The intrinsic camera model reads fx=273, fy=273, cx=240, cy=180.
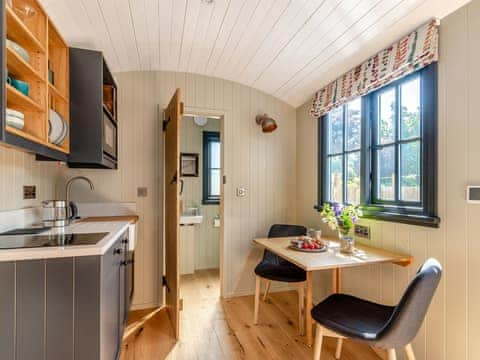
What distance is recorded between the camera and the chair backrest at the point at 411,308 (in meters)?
1.22

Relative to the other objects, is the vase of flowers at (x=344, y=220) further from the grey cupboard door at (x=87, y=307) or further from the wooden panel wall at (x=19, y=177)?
the wooden panel wall at (x=19, y=177)

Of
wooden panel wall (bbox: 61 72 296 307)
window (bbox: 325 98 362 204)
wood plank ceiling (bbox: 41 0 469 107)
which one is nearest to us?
wood plank ceiling (bbox: 41 0 469 107)

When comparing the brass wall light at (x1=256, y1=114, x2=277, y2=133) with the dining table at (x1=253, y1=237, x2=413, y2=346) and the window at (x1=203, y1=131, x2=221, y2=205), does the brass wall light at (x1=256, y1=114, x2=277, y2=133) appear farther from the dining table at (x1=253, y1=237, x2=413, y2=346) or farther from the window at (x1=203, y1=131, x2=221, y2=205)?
the dining table at (x1=253, y1=237, x2=413, y2=346)

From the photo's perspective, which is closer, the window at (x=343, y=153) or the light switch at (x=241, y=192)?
the window at (x=343, y=153)

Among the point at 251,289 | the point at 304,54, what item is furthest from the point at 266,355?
the point at 304,54

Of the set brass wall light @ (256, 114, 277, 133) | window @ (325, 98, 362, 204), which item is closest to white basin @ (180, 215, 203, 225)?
brass wall light @ (256, 114, 277, 133)

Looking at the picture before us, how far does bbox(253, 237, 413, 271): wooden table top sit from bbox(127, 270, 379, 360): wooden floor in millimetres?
756

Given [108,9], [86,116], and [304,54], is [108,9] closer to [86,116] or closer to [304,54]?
[86,116]

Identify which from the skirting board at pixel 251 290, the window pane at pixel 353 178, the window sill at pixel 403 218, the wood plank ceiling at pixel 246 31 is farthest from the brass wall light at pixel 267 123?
the skirting board at pixel 251 290

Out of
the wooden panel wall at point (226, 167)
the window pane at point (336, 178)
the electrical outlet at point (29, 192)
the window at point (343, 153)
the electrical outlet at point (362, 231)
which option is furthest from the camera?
the wooden panel wall at point (226, 167)

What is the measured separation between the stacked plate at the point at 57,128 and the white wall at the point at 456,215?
243 centimetres

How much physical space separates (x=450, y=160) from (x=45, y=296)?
225cm

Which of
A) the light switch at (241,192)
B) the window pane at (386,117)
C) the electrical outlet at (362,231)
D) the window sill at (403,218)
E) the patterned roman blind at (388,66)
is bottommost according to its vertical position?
the electrical outlet at (362,231)

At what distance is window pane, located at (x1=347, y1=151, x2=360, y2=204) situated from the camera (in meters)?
2.45
